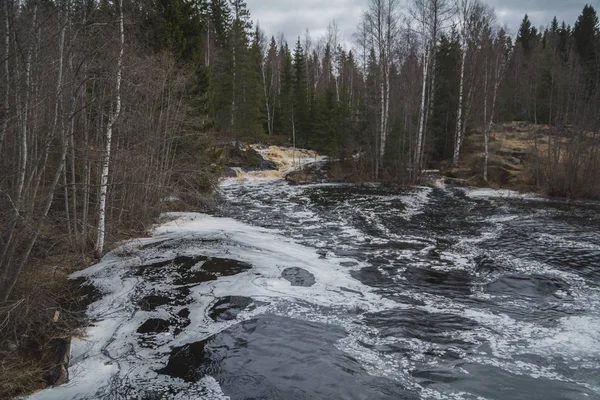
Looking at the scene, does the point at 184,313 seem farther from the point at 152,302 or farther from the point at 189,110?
the point at 189,110

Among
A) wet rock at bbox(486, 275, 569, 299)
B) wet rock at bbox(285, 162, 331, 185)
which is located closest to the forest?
wet rock at bbox(285, 162, 331, 185)

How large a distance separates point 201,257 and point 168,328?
3779 millimetres

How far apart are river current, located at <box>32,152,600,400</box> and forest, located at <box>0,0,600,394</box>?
4.71ft

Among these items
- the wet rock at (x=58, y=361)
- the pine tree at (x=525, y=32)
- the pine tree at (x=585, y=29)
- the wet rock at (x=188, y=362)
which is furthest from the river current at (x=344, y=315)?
the pine tree at (x=525, y=32)

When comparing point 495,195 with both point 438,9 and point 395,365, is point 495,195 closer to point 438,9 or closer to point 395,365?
point 438,9

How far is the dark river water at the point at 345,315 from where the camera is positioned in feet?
16.6

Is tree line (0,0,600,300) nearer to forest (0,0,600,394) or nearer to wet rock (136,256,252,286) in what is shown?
forest (0,0,600,394)

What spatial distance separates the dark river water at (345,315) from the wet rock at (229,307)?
41 mm

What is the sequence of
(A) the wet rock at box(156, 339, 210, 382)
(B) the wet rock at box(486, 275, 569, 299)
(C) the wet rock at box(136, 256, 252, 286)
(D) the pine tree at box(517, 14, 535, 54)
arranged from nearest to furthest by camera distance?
(A) the wet rock at box(156, 339, 210, 382) → (B) the wet rock at box(486, 275, 569, 299) → (C) the wet rock at box(136, 256, 252, 286) → (D) the pine tree at box(517, 14, 535, 54)

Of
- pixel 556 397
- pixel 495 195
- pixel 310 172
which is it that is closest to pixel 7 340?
pixel 556 397

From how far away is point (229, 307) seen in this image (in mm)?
7395

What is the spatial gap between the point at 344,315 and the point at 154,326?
3.35 m

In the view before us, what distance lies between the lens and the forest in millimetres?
6098

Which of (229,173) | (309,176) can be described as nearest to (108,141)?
(229,173)
